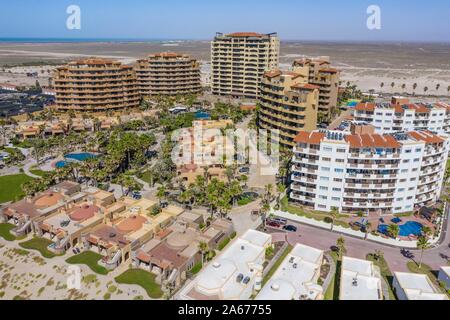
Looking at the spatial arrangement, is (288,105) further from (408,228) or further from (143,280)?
(143,280)

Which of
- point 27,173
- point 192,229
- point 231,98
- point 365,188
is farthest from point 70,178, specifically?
point 231,98

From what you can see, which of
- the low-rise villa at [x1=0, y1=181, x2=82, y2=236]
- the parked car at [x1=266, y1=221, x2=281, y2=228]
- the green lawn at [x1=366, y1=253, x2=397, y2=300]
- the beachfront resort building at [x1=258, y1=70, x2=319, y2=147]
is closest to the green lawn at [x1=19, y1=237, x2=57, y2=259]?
the low-rise villa at [x1=0, y1=181, x2=82, y2=236]

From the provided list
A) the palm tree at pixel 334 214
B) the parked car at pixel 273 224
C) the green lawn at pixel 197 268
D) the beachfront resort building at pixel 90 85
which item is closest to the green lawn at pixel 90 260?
the green lawn at pixel 197 268

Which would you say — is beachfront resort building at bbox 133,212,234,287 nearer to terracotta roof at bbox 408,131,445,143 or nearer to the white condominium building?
terracotta roof at bbox 408,131,445,143

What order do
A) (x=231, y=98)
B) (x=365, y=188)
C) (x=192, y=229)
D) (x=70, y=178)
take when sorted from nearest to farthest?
(x=192, y=229), (x=365, y=188), (x=70, y=178), (x=231, y=98)

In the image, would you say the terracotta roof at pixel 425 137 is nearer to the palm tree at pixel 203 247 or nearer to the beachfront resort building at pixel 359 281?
the beachfront resort building at pixel 359 281

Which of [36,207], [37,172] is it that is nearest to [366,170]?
[36,207]
